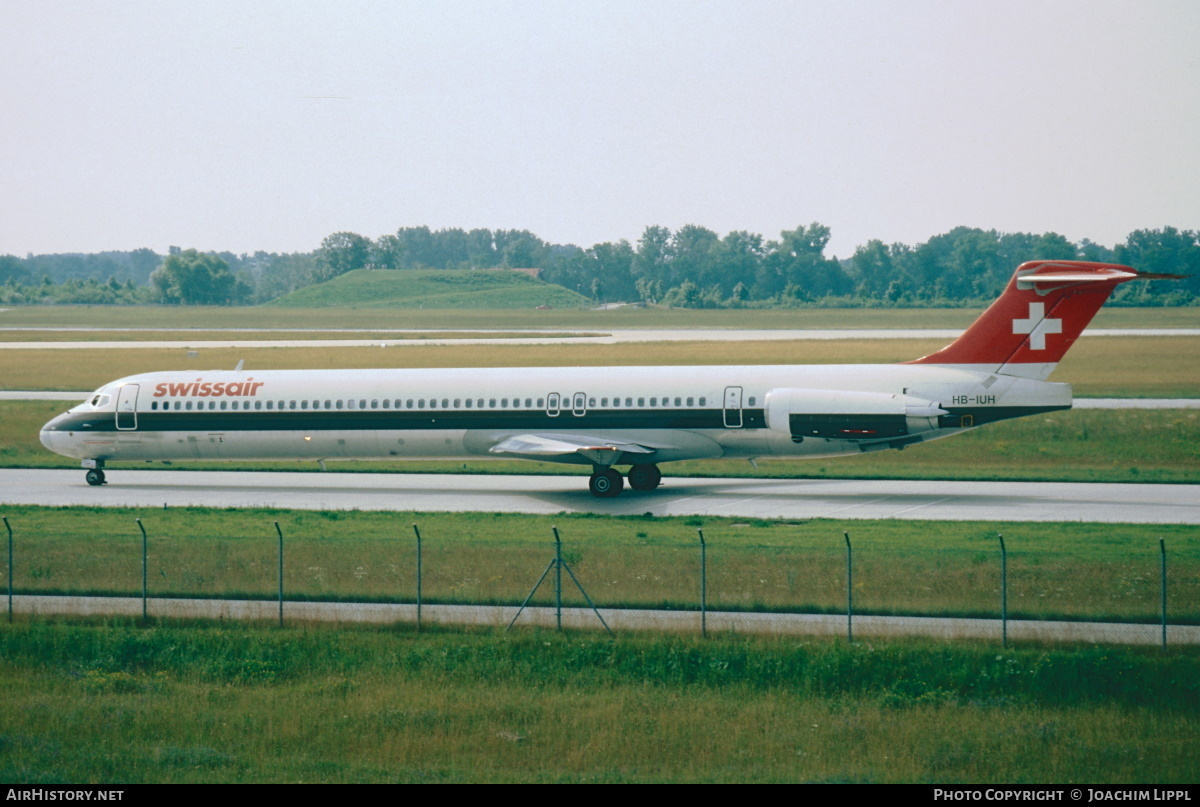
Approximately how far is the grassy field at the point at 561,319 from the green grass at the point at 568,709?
86.8 metres

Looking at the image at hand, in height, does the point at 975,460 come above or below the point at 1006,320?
below

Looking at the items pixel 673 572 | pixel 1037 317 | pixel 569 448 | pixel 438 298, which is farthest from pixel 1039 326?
pixel 438 298

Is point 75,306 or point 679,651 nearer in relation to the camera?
point 679,651

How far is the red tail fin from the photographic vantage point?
31.0m

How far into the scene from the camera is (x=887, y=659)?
17062mm

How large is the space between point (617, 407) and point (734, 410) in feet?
9.97

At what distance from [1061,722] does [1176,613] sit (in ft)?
13.6

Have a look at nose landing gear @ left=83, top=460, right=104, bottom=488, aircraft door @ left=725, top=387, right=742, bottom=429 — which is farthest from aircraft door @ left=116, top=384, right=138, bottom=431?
aircraft door @ left=725, top=387, right=742, bottom=429

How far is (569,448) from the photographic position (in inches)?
1287

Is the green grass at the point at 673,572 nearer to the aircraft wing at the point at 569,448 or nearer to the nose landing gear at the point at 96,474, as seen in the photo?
the aircraft wing at the point at 569,448

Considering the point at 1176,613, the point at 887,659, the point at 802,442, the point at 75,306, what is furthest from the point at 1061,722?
the point at 75,306

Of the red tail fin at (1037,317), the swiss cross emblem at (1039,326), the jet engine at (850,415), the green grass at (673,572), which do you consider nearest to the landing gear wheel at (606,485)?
the jet engine at (850,415)
